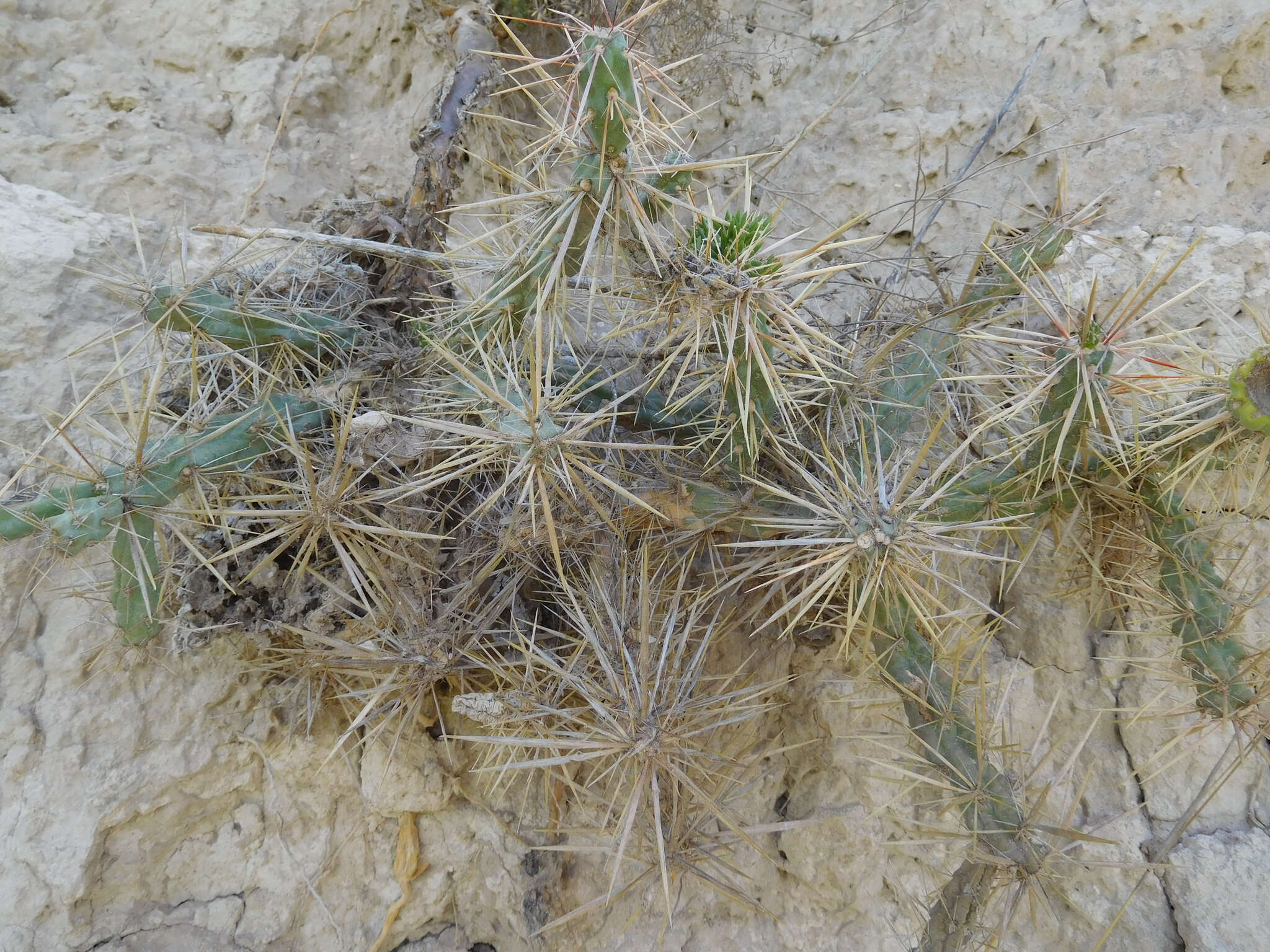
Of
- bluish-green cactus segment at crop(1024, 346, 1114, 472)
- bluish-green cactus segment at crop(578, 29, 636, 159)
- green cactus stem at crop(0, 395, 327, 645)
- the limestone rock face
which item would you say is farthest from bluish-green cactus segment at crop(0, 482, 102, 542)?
bluish-green cactus segment at crop(1024, 346, 1114, 472)

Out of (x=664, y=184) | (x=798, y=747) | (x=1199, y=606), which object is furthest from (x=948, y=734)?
(x=664, y=184)

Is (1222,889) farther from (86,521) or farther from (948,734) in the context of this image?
(86,521)

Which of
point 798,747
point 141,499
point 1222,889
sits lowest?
point 1222,889

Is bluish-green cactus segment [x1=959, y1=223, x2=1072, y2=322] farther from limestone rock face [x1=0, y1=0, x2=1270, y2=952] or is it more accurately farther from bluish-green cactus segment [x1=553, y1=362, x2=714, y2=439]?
bluish-green cactus segment [x1=553, y1=362, x2=714, y2=439]

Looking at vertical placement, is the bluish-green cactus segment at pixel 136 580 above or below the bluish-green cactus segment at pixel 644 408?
below

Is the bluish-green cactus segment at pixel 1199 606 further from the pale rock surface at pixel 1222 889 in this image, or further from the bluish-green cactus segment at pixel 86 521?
the bluish-green cactus segment at pixel 86 521

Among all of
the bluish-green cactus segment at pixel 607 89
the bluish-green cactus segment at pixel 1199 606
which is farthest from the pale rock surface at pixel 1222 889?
the bluish-green cactus segment at pixel 607 89

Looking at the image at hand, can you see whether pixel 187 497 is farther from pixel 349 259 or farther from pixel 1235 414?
pixel 1235 414
